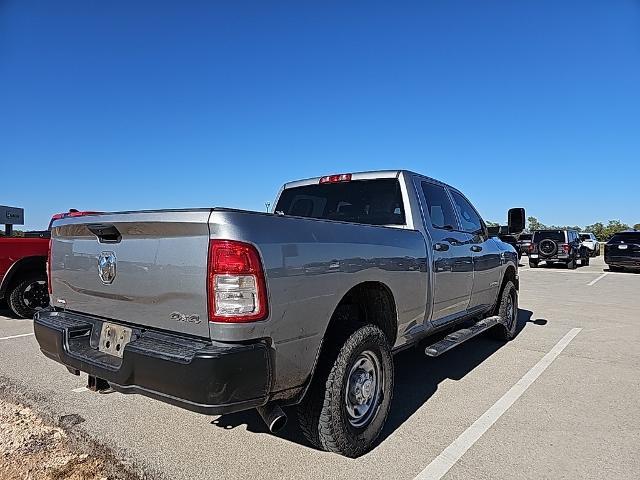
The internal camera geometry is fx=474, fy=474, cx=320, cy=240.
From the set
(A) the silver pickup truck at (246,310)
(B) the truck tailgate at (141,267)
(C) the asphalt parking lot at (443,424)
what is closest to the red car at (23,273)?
(C) the asphalt parking lot at (443,424)

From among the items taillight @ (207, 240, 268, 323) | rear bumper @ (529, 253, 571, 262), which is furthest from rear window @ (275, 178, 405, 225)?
rear bumper @ (529, 253, 571, 262)

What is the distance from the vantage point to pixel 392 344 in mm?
3549

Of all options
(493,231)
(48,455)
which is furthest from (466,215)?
(48,455)

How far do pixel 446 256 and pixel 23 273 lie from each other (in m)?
6.58

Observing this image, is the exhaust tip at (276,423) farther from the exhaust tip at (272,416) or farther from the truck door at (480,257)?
the truck door at (480,257)

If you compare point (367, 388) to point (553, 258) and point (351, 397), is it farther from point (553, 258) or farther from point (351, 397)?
point (553, 258)

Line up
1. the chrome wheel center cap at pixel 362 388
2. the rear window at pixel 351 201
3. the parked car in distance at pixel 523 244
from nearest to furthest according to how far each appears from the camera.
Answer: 1. the chrome wheel center cap at pixel 362 388
2. the rear window at pixel 351 201
3. the parked car in distance at pixel 523 244

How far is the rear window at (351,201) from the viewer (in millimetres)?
4242

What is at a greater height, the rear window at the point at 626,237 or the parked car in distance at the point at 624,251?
the rear window at the point at 626,237

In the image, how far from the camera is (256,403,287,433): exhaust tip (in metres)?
2.50

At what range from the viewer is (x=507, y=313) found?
249 inches

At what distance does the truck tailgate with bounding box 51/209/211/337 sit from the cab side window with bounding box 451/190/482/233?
11.4 feet

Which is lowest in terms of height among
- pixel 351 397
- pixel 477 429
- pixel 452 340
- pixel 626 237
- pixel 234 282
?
pixel 477 429

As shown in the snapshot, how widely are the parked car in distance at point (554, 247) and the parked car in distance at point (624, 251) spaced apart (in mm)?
1619
